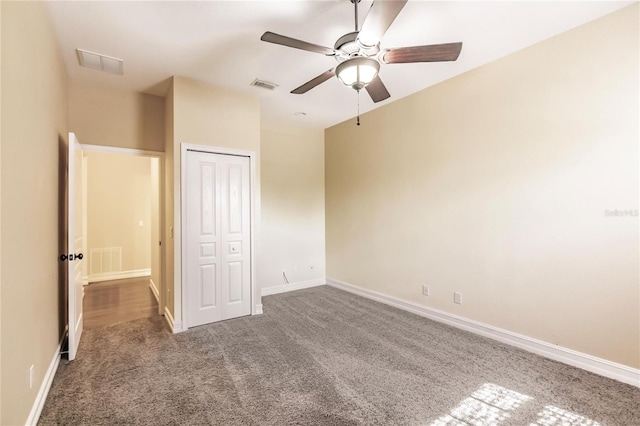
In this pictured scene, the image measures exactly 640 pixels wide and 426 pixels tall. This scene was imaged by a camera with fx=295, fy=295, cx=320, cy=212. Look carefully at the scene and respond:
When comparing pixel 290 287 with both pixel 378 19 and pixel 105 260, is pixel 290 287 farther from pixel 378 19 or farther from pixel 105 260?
pixel 378 19

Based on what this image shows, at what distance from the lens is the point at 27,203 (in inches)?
71.0

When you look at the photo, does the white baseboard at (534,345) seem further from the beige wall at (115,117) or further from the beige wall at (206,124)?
the beige wall at (115,117)

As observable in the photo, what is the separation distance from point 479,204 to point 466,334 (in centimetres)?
143

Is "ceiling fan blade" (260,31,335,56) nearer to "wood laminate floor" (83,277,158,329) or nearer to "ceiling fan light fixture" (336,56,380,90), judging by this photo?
"ceiling fan light fixture" (336,56,380,90)

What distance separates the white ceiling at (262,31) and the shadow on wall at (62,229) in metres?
0.95

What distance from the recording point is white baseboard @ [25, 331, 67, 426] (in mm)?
1807

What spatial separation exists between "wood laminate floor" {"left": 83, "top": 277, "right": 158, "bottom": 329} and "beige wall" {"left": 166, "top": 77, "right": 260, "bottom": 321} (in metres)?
1.00

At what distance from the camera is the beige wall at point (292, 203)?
16.2 ft

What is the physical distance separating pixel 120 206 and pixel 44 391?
4.57 metres

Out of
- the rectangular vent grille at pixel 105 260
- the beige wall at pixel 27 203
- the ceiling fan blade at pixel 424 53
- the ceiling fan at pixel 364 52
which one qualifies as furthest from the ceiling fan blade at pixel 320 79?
the rectangular vent grille at pixel 105 260

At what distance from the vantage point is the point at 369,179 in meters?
4.62

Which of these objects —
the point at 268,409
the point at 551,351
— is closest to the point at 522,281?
the point at 551,351

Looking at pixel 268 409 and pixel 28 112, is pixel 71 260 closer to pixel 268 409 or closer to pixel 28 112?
pixel 28 112

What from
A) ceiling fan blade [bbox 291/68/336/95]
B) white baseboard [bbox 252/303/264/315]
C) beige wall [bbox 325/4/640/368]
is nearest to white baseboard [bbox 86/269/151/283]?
white baseboard [bbox 252/303/264/315]
